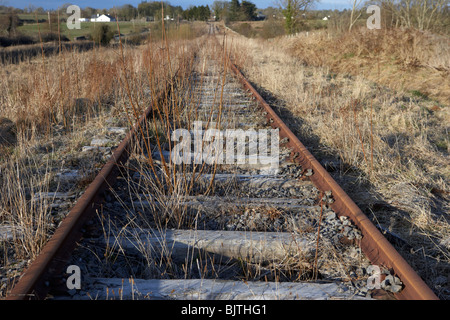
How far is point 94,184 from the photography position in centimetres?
282

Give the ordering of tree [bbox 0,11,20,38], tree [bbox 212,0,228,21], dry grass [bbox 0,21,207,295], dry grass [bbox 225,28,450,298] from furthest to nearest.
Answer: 1. tree [bbox 0,11,20,38]
2. tree [bbox 212,0,228,21]
3. dry grass [bbox 225,28,450,298]
4. dry grass [bbox 0,21,207,295]

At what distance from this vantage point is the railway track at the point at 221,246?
6.19 feet

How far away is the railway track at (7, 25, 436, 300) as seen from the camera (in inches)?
74.3

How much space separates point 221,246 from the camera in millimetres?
2293

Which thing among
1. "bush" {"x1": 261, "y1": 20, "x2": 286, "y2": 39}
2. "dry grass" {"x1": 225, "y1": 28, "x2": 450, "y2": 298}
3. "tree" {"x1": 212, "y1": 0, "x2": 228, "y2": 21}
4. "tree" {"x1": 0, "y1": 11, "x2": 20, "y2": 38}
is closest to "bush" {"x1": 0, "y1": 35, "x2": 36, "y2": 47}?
"tree" {"x1": 0, "y1": 11, "x2": 20, "y2": 38}

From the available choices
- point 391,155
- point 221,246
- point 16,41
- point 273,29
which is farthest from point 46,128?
point 273,29

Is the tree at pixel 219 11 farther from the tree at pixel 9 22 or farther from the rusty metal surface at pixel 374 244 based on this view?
the tree at pixel 9 22

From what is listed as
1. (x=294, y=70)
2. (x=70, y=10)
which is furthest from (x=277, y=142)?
(x=294, y=70)

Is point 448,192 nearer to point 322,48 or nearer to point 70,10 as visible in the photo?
point 70,10

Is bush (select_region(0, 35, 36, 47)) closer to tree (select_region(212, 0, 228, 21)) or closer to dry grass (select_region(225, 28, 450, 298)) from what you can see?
tree (select_region(212, 0, 228, 21))

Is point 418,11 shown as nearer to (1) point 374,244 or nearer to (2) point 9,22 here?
(1) point 374,244

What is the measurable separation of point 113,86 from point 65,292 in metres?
5.88

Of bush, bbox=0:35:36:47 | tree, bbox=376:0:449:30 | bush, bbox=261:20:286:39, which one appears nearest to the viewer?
tree, bbox=376:0:449:30

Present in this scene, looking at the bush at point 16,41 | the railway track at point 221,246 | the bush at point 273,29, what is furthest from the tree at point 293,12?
the railway track at point 221,246
